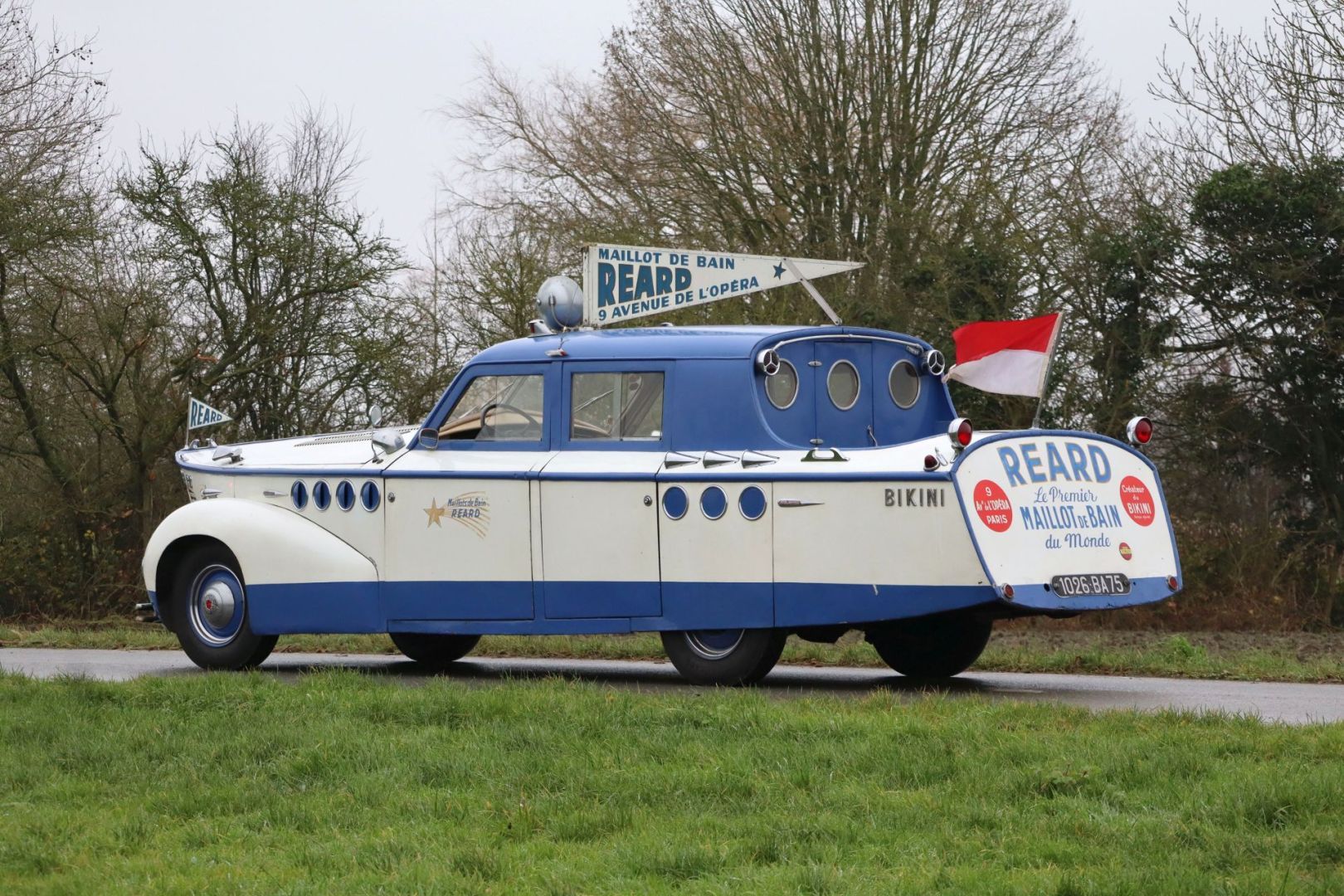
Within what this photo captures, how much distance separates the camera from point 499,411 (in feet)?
36.8

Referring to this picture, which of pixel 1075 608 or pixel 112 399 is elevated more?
pixel 112 399

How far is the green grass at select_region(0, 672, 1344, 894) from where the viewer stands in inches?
216

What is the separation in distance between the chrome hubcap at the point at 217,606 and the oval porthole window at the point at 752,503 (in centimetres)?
394

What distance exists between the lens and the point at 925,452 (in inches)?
385

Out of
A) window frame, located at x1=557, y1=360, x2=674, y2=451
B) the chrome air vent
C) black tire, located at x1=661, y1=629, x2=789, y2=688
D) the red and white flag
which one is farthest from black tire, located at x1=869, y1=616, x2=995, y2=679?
the chrome air vent

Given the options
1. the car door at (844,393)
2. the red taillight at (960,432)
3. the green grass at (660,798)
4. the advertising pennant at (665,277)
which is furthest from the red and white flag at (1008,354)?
the green grass at (660,798)

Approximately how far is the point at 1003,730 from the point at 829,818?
6.14 ft

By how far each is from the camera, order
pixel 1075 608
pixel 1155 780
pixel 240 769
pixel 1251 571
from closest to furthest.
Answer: pixel 1155 780 → pixel 240 769 → pixel 1075 608 → pixel 1251 571

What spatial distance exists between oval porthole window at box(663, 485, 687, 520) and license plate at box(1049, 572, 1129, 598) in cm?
220

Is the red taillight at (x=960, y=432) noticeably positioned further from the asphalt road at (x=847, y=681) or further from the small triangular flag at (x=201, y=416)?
the small triangular flag at (x=201, y=416)

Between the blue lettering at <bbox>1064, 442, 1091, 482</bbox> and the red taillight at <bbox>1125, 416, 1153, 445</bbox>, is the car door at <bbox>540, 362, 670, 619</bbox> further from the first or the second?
the red taillight at <bbox>1125, 416, 1153, 445</bbox>

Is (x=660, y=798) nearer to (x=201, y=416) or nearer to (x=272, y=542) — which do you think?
(x=272, y=542)

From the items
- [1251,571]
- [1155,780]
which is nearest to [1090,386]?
[1251,571]

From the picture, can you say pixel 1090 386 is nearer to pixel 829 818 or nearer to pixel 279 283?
pixel 279 283
